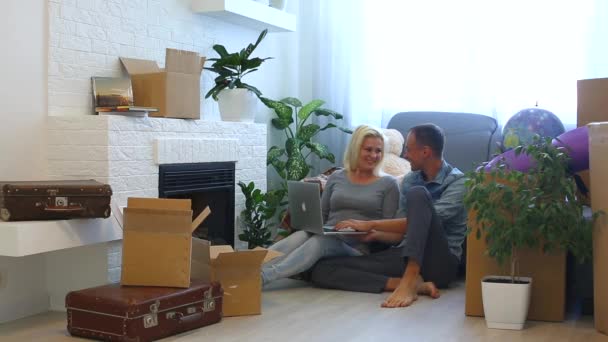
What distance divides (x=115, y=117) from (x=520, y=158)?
1.87 meters

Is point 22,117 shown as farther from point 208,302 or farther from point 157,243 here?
point 208,302

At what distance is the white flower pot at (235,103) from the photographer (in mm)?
4840

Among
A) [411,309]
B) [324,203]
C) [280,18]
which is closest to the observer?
[411,309]

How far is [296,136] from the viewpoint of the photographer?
5793 mm

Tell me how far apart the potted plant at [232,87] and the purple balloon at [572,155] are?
5.88 ft

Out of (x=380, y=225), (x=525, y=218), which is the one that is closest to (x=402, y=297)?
(x=380, y=225)

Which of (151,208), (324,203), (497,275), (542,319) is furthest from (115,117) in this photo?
(542,319)

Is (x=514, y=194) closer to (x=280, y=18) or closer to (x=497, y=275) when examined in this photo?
(x=497, y=275)

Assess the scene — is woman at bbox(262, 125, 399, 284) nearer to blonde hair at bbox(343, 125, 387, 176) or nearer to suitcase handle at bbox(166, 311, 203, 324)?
blonde hair at bbox(343, 125, 387, 176)

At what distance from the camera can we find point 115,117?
380 centimetres

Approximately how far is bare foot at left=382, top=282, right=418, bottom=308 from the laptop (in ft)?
1.49

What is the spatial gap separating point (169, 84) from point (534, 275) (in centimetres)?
203

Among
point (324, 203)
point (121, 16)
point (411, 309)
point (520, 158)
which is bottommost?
point (411, 309)

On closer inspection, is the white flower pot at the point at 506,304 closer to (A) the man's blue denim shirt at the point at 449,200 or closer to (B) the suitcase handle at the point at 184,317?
(A) the man's blue denim shirt at the point at 449,200
